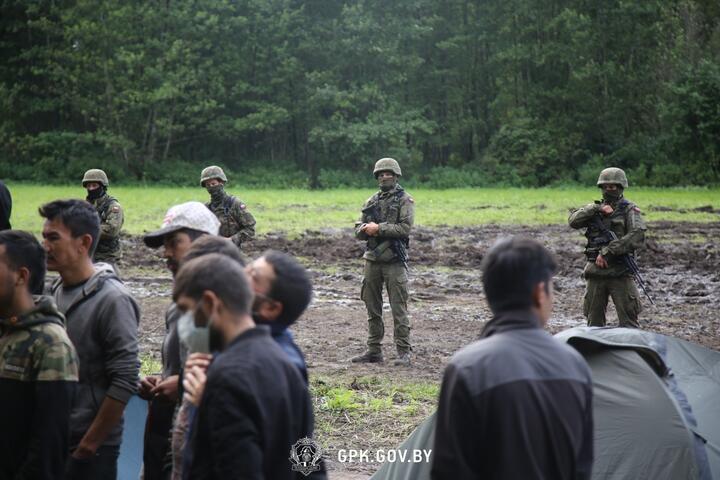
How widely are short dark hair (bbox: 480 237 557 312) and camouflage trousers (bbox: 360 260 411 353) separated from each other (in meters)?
7.11

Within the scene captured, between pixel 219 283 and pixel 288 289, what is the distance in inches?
18.6

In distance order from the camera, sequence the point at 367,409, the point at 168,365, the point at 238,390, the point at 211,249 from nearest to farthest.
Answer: the point at 238,390 < the point at 211,249 < the point at 168,365 < the point at 367,409

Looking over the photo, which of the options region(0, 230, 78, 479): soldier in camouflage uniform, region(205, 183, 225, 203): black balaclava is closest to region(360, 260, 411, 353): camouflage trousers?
region(205, 183, 225, 203): black balaclava

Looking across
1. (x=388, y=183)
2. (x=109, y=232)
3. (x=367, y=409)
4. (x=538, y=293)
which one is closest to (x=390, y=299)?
(x=388, y=183)

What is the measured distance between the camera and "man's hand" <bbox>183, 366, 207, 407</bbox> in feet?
10.0

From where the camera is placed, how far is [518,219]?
972 inches

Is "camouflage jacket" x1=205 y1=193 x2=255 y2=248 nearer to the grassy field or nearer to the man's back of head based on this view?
the man's back of head

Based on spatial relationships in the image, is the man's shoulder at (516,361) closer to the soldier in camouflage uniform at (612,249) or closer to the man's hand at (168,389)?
the man's hand at (168,389)

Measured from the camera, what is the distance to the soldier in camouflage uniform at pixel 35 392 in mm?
3580

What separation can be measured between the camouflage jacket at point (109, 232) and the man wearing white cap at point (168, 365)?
5.98 metres

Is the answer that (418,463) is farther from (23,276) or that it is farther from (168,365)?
(23,276)

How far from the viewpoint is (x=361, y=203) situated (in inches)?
1192

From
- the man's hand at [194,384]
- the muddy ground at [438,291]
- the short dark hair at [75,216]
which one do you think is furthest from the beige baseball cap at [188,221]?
the muddy ground at [438,291]

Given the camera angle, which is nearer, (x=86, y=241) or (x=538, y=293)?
(x=538, y=293)
